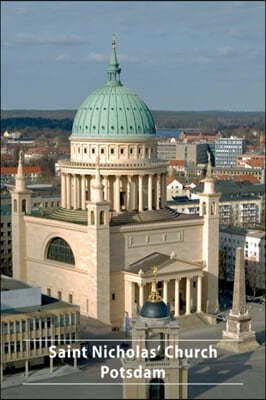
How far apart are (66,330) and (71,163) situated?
925 inches

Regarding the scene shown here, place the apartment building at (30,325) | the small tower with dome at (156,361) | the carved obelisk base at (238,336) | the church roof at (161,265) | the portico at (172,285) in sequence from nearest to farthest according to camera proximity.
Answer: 1. the small tower with dome at (156,361)
2. the apartment building at (30,325)
3. the carved obelisk base at (238,336)
4. the portico at (172,285)
5. the church roof at (161,265)

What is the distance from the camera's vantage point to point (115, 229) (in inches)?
2987

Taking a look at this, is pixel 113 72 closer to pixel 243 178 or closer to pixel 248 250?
pixel 248 250

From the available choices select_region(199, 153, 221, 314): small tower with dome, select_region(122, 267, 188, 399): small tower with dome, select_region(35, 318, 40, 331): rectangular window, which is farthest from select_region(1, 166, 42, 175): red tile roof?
select_region(122, 267, 188, 399): small tower with dome

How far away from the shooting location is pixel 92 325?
7388 cm

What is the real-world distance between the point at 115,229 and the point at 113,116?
1138cm

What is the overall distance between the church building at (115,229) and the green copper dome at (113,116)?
0.31 ft

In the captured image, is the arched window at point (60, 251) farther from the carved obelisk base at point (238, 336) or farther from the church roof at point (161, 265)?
the carved obelisk base at point (238, 336)

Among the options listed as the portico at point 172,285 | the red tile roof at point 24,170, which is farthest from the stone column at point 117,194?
the red tile roof at point 24,170

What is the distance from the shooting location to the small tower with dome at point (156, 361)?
168 feet

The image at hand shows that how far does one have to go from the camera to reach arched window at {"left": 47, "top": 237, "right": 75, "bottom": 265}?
3086 inches

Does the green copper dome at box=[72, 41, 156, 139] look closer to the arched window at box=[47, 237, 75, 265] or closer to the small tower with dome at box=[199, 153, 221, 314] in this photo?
the small tower with dome at box=[199, 153, 221, 314]

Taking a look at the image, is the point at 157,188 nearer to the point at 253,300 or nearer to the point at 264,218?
the point at 253,300

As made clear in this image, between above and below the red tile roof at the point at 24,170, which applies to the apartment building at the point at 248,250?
below
